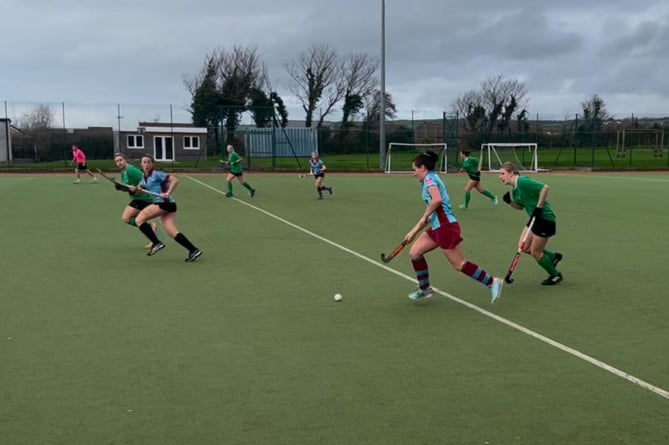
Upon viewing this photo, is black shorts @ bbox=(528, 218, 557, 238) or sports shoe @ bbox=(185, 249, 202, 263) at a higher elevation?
black shorts @ bbox=(528, 218, 557, 238)

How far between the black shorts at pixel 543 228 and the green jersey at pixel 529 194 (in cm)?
6

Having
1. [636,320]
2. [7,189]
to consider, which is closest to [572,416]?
[636,320]

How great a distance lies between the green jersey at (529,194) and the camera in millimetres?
8266

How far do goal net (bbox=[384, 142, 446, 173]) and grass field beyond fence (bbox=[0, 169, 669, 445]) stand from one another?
2974 centimetres

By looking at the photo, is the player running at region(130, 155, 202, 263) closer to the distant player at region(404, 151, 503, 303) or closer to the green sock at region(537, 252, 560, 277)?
the distant player at region(404, 151, 503, 303)

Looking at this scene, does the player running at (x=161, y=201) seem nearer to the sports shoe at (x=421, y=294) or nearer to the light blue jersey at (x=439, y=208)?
the sports shoe at (x=421, y=294)

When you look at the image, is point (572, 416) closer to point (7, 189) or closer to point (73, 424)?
point (73, 424)

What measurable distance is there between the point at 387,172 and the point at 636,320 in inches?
1383

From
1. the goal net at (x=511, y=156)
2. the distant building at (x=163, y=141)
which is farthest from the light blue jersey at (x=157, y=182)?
the distant building at (x=163, y=141)

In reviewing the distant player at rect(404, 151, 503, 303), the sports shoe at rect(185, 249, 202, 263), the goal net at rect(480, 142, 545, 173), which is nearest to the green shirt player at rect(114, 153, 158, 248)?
the sports shoe at rect(185, 249, 202, 263)

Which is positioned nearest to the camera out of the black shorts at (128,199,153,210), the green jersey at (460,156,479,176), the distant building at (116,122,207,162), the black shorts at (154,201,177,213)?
the black shorts at (154,201,177,213)

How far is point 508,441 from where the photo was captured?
4117 mm

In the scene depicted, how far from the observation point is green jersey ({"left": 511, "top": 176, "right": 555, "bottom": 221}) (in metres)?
8.27

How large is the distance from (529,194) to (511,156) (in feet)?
140
